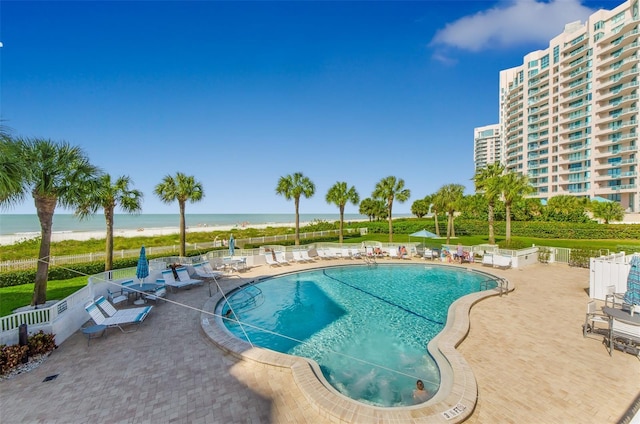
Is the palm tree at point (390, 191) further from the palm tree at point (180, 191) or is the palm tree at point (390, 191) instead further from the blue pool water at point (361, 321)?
the palm tree at point (180, 191)

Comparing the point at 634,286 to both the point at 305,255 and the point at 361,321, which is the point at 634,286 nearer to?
the point at 361,321

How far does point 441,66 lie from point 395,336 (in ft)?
65.6

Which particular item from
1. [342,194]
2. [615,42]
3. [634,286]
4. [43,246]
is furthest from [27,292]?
[615,42]

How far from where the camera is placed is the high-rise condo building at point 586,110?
45.8 m

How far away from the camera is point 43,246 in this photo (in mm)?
8453

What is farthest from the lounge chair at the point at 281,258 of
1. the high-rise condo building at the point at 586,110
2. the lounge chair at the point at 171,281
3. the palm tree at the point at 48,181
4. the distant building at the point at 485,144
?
the distant building at the point at 485,144

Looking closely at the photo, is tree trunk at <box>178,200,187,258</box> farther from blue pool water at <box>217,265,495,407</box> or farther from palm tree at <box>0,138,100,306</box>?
palm tree at <box>0,138,100,306</box>

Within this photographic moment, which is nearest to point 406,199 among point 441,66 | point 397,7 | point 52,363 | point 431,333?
point 441,66

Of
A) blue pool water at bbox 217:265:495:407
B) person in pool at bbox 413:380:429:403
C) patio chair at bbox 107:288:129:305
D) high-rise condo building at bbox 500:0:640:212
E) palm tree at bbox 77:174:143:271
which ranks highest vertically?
high-rise condo building at bbox 500:0:640:212

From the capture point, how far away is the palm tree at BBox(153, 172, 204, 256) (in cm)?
1867

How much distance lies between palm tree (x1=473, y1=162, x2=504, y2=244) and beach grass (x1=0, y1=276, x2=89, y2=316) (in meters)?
26.6

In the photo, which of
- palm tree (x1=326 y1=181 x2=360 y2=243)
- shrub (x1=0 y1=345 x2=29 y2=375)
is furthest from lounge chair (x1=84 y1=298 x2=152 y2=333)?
palm tree (x1=326 y1=181 x2=360 y2=243)

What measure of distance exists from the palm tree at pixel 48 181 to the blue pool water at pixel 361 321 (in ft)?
17.9

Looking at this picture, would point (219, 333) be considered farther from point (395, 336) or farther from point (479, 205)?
point (479, 205)
